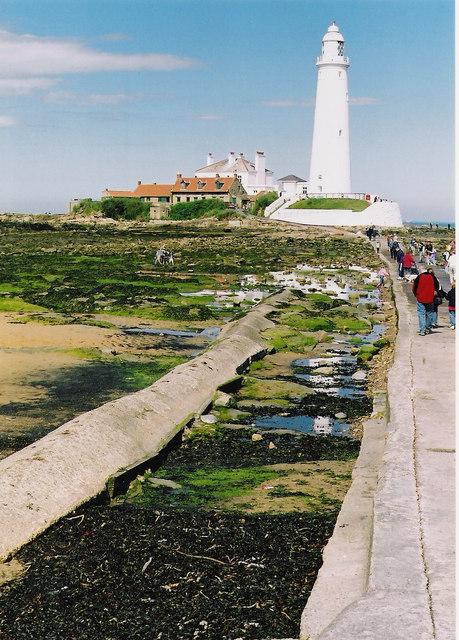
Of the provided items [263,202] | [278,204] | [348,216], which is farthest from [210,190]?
[348,216]

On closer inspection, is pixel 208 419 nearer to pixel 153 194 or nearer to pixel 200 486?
pixel 200 486

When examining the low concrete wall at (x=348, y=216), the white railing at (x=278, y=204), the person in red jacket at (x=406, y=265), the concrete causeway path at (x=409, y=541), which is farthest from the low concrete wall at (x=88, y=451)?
the white railing at (x=278, y=204)

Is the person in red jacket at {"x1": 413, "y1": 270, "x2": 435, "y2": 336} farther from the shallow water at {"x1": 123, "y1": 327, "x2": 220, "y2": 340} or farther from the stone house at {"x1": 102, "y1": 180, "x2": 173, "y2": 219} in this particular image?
the stone house at {"x1": 102, "y1": 180, "x2": 173, "y2": 219}

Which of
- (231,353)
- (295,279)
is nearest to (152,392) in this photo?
(231,353)

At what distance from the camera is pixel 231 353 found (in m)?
15.1

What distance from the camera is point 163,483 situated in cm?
901

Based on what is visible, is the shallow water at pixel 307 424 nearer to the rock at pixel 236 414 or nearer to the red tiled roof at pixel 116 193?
the rock at pixel 236 414

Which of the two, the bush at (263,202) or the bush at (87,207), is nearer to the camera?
the bush at (263,202)

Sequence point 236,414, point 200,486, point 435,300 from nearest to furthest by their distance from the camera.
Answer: point 200,486 → point 236,414 → point 435,300

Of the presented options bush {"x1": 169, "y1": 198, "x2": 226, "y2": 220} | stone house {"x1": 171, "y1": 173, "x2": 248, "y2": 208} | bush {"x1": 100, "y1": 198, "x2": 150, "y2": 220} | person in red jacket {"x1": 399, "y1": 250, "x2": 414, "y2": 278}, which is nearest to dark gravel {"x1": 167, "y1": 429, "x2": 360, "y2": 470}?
person in red jacket {"x1": 399, "y1": 250, "x2": 414, "y2": 278}

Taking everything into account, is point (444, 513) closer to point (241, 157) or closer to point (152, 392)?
point (152, 392)

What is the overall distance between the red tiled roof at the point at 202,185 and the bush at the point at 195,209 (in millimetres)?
4730

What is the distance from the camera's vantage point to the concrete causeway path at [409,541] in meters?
5.21

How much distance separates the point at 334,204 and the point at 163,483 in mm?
A: 84654
